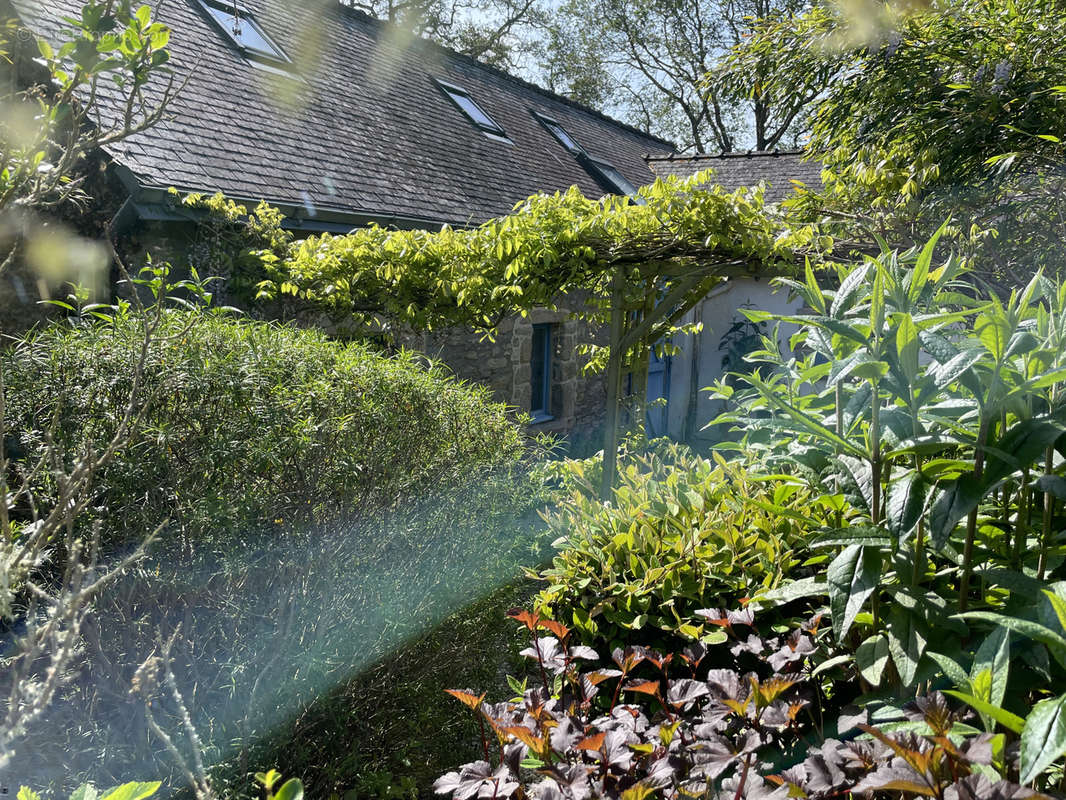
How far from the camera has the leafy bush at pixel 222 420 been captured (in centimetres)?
277

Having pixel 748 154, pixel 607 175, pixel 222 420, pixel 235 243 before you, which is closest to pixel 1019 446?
pixel 222 420

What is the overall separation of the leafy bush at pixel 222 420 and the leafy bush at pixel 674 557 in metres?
1.13

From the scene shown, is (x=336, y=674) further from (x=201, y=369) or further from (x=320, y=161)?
(x=320, y=161)

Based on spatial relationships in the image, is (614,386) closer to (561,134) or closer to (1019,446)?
(1019,446)

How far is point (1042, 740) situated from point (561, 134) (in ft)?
49.8

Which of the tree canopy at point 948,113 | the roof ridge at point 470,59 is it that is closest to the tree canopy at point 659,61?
the roof ridge at point 470,59

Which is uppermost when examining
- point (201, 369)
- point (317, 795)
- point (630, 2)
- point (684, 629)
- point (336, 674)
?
point (630, 2)

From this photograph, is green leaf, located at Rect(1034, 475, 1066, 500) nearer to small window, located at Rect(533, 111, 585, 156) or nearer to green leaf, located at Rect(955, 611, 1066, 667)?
green leaf, located at Rect(955, 611, 1066, 667)

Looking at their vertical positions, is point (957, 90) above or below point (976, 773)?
above

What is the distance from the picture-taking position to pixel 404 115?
10.6 m

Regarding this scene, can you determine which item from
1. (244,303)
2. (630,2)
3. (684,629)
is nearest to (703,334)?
(244,303)

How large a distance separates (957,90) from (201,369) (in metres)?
5.31

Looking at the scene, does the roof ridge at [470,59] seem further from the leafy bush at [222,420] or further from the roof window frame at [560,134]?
the leafy bush at [222,420]

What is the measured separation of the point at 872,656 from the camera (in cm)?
156
